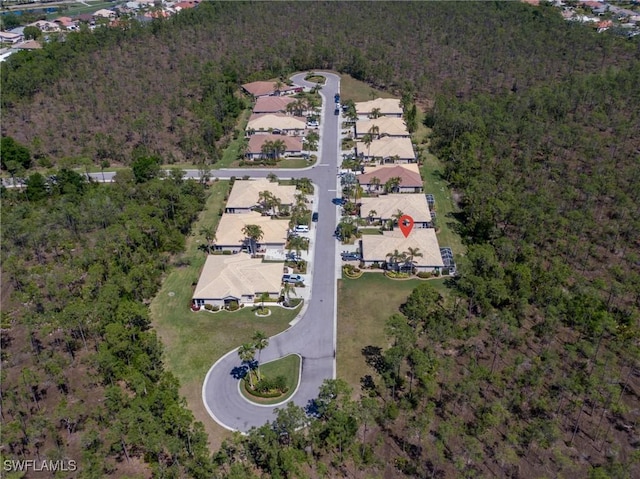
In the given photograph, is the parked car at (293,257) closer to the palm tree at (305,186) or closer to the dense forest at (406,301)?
the dense forest at (406,301)

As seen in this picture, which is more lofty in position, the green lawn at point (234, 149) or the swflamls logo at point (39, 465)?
the swflamls logo at point (39, 465)

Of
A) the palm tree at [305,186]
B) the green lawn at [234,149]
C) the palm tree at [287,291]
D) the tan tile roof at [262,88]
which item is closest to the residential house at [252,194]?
the palm tree at [305,186]

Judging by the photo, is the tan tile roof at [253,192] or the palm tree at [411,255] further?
the tan tile roof at [253,192]

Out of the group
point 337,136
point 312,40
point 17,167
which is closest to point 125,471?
point 17,167

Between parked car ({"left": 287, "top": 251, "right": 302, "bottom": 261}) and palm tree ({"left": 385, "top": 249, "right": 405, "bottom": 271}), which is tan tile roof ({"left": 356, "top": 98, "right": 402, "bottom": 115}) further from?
palm tree ({"left": 385, "top": 249, "right": 405, "bottom": 271})

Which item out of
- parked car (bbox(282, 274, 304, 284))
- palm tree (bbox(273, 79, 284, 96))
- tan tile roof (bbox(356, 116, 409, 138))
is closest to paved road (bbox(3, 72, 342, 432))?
parked car (bbox(282, 274, 304, 284))
